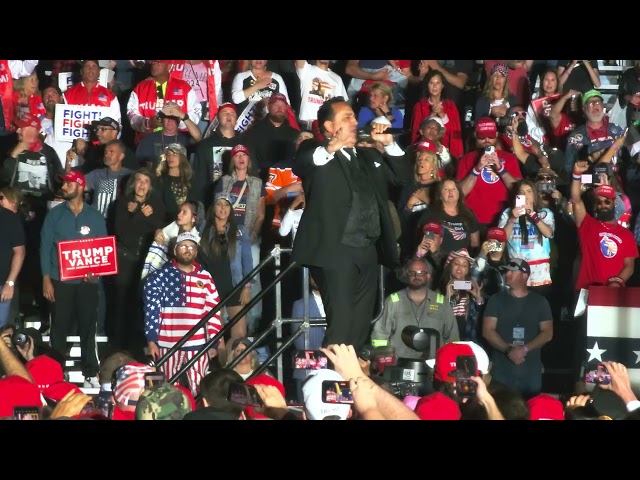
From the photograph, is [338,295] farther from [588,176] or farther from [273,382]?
[588,176]

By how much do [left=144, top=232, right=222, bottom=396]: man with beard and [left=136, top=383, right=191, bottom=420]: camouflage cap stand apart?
10.0 feet

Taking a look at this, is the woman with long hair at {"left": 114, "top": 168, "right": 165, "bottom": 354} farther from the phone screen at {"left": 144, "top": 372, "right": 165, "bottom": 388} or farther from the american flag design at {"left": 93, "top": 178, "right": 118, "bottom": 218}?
the phone screen at {"left": 144, "top": 372, "right": 165, "bottom": 388}

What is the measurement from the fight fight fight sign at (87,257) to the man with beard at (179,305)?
2.35ft

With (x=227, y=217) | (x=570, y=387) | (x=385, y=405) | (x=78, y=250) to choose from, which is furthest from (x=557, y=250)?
(x=385, y=405)

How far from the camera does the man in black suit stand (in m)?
9.64

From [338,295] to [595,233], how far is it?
2.77 m

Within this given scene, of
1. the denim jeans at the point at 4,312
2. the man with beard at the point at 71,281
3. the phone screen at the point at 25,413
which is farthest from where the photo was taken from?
the denim jeans at the point at 4,312

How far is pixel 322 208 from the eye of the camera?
9648 millimetres

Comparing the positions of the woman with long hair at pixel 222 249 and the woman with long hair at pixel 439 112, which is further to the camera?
the woman with long hair at pixel 439 112

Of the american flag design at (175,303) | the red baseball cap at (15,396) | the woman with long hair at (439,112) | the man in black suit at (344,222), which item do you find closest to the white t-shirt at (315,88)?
the woman with long hair at (439,112)

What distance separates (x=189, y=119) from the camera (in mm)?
13055

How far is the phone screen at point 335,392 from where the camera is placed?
8.45m

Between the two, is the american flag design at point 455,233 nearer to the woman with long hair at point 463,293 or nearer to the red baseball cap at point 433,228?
the red baseball cap at point 433,228

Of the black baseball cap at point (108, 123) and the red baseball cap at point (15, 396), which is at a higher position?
the black baseball cap at point (108, 123)
